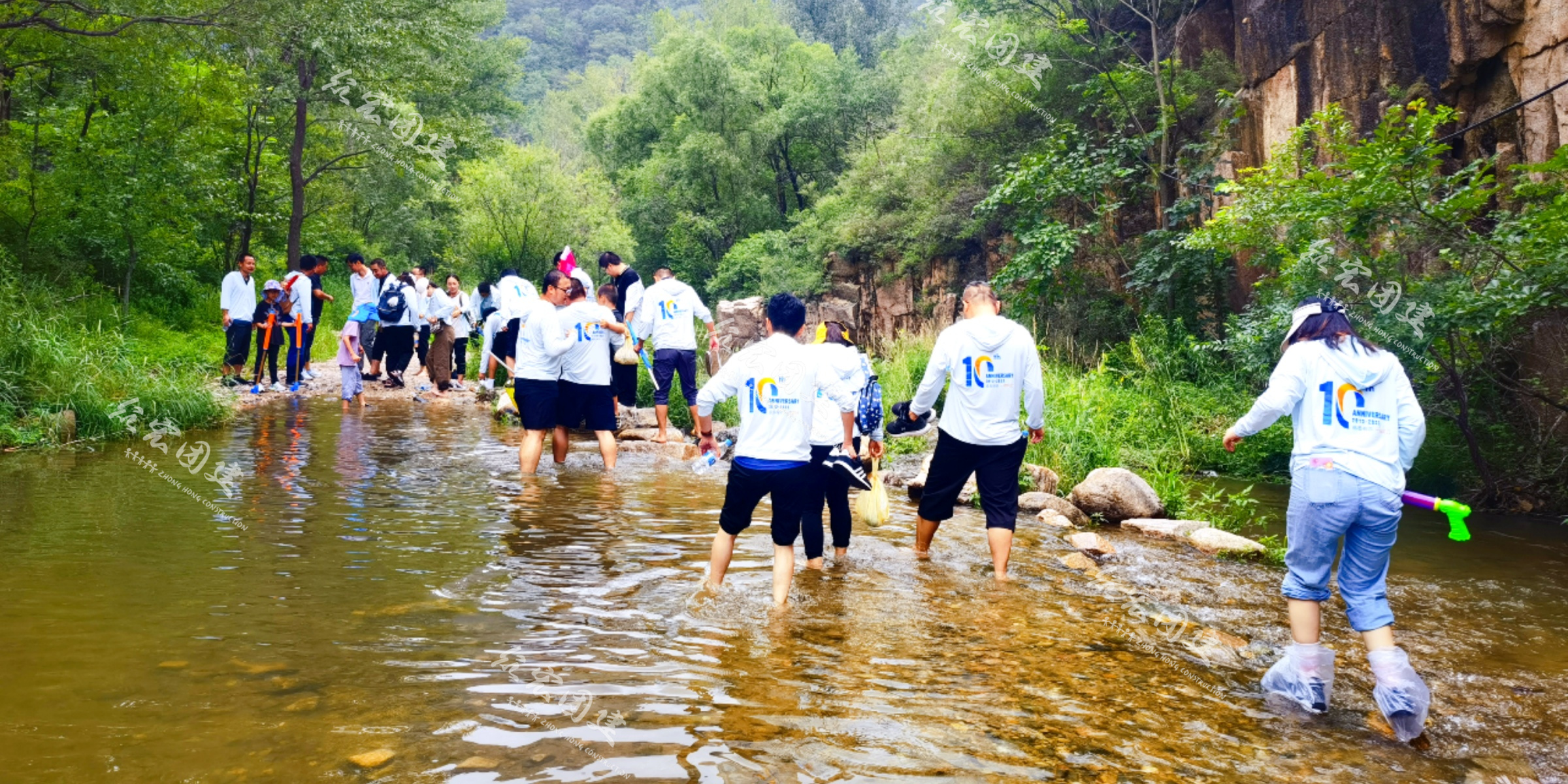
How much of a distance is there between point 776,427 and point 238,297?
449 inches

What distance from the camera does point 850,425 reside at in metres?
6.07

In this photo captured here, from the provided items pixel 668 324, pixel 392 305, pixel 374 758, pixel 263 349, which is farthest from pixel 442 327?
pixel 374 758

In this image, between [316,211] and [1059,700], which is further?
[316,211]

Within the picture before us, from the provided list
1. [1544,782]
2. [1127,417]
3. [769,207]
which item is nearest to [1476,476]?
[1127,417]

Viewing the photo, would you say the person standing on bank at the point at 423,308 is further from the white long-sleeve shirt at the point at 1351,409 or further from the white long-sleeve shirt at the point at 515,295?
the white long-sleeve shirt at the point at 1351,409

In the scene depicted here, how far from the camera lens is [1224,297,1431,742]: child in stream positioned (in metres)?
4.25

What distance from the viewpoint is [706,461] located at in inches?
228

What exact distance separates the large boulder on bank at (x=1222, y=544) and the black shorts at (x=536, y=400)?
560 cm

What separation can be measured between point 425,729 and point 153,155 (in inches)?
670

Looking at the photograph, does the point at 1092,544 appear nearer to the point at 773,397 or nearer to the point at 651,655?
the point at 773,397

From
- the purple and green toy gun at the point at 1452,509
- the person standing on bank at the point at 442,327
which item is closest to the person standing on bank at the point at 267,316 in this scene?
the person standing on bank at the point at 442,327

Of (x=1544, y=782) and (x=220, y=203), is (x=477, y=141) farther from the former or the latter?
(x=1544, y=782)

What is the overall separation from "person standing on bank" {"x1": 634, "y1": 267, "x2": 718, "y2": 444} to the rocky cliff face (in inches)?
295

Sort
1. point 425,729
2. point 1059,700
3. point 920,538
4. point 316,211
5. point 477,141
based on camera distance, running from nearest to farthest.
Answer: point 425,729 < point 1059,700 < point 920,538 < point 316,211 < point 477,141
